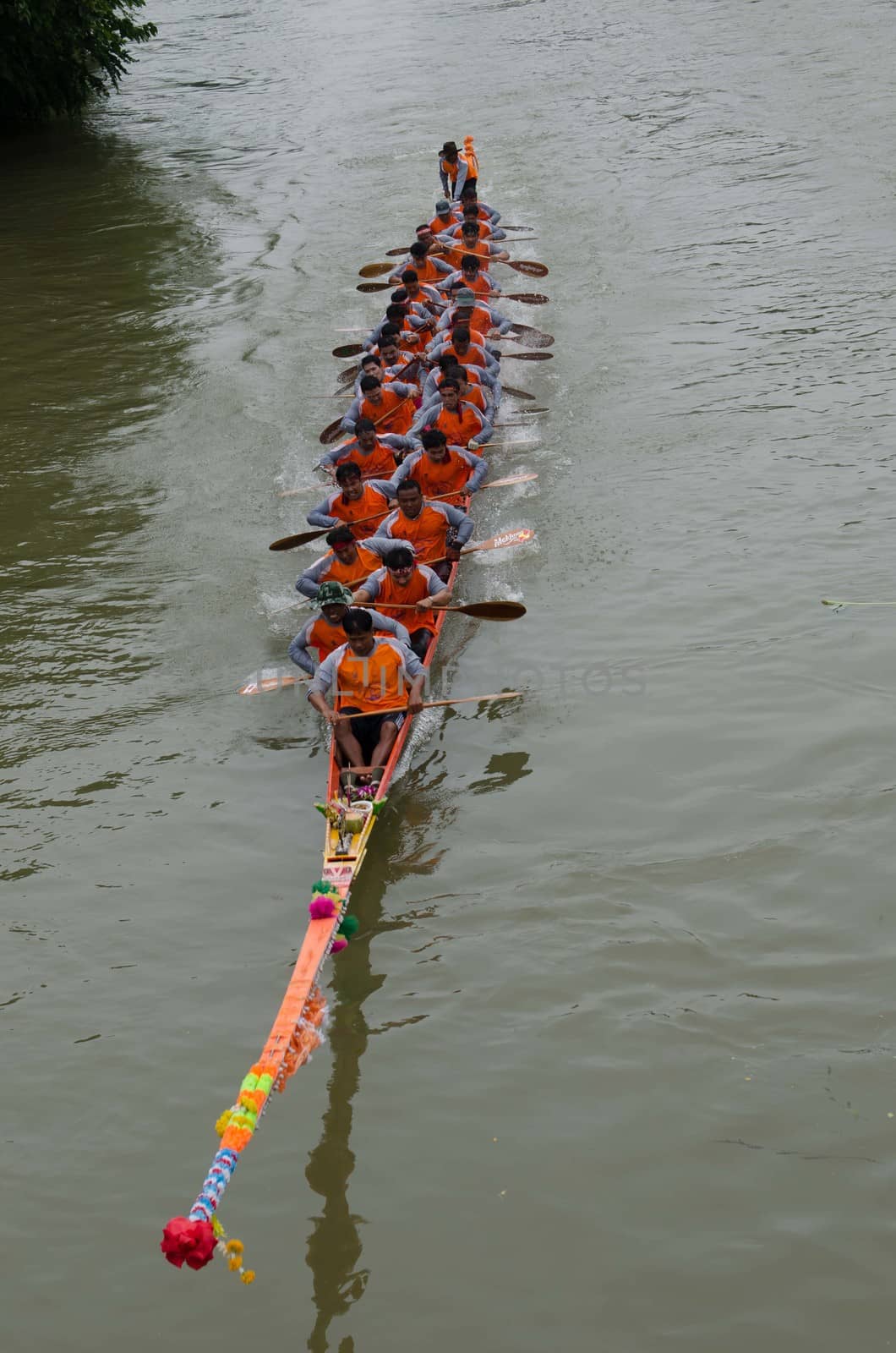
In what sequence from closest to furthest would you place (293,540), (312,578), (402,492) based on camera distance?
1. (312,578)
2. (402,492)
3. (293,540)

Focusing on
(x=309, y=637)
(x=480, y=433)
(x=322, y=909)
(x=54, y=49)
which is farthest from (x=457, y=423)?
(x=54, y=49)

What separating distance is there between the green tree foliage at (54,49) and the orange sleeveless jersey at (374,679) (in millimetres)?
16050

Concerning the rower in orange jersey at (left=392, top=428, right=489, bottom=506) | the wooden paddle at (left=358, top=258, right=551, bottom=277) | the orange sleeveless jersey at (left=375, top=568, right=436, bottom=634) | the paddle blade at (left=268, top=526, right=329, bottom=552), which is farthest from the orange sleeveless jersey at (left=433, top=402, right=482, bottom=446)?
the wooden paddle at (left=358, top=258, right=551, bottom=277)

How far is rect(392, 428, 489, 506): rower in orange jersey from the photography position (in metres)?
11.3

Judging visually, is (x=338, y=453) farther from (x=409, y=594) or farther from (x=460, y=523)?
(x=409, y=594)

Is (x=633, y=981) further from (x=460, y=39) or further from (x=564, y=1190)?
(x=460, y=39)

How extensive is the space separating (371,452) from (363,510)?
99cm

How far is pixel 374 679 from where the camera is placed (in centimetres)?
832

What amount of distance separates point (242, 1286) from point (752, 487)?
316 inches

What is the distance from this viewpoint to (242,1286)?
5.13 meters

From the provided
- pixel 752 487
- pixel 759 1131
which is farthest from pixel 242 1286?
pixel 752 487

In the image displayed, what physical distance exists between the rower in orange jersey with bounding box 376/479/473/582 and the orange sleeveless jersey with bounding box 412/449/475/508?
93cm

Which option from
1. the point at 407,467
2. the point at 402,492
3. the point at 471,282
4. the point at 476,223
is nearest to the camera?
the point at 402,492

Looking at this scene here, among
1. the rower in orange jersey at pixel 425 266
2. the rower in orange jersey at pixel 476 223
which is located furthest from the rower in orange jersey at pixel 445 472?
the rower in orange jersey at pixel 476 223
